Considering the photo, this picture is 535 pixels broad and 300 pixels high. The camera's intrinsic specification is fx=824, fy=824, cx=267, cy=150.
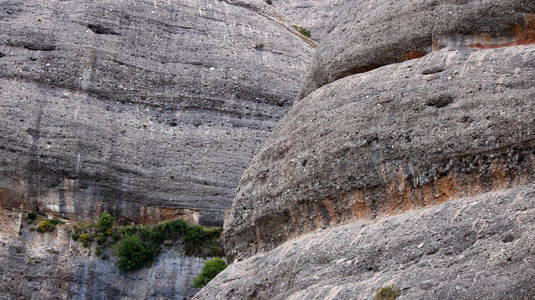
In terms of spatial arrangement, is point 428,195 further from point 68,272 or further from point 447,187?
point 68,272

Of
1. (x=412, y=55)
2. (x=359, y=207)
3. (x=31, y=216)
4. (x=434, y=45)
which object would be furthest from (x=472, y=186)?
(x=31, y=216)

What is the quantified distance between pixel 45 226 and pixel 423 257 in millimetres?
18648

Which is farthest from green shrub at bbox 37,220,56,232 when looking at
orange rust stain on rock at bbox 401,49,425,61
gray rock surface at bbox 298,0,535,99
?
orange rust stain on rock at bbox 401,49,425,61

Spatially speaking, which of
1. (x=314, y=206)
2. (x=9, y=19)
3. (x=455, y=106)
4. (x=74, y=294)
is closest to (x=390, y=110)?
(x=455, y=106)

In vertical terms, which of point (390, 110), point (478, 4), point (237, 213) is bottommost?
point (237, 213)

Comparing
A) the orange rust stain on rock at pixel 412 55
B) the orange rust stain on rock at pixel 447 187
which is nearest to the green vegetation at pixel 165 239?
the orange rust stain on rock at pixel 412 55

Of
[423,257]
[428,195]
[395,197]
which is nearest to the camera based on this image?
[423,257]

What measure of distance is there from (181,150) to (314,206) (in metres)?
17.8

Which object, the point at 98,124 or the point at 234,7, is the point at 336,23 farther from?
the point at 234,7

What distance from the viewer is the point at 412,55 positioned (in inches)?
647

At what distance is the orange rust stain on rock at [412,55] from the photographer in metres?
16.3

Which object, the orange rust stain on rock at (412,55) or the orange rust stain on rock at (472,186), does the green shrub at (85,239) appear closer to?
the orange rust stain on rock at (412,55)

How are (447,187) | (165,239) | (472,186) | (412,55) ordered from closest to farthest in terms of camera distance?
(472,186), (447,187), (412,55), (165,239)

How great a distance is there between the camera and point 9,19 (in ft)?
113
